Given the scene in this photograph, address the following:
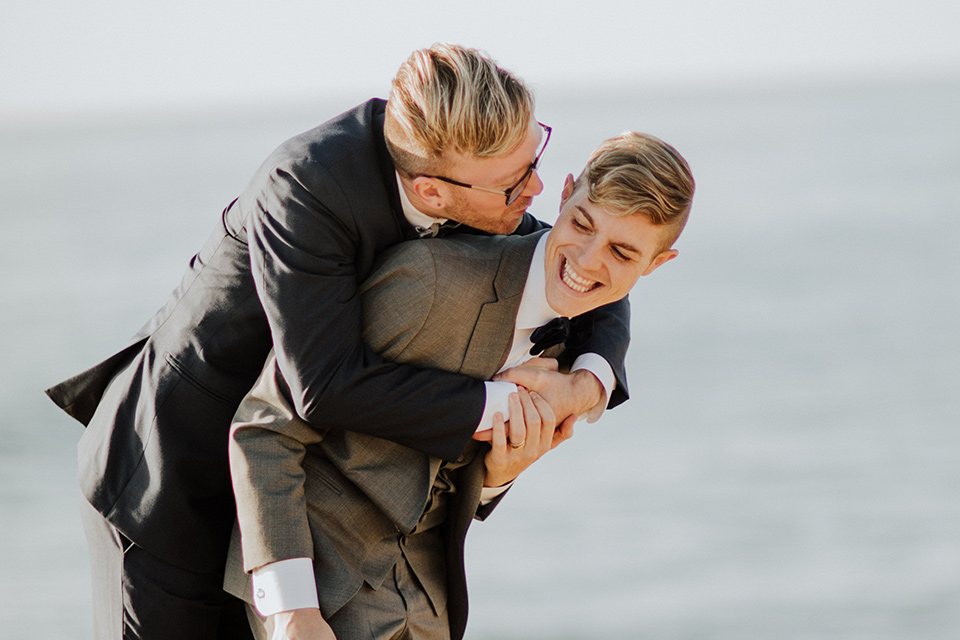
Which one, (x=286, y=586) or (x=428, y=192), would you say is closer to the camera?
(x=286, y=586)

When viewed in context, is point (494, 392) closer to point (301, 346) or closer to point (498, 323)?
point (498, 323)

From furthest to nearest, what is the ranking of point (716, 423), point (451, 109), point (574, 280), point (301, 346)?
point (716, 423) → point (574, 280) → point (451, 109) → point (301, 346)

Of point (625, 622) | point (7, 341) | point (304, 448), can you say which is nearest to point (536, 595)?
point (625, 622)

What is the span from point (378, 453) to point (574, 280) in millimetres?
671

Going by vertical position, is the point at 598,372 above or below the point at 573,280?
below

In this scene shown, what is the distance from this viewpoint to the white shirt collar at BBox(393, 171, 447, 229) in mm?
2871

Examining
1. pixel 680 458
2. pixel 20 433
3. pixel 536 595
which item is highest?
pixel 680 458

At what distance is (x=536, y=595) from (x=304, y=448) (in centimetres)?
1247

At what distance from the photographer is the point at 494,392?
9.44ft

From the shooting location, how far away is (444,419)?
2777mm

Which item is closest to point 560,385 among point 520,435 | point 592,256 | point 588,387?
point 588,387

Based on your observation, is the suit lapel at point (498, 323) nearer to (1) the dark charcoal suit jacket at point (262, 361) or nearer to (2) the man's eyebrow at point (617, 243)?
(1) the dark charcoal suit jacket at point (262, 361)

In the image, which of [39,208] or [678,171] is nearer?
[678,171]

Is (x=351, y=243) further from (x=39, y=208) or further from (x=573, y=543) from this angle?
(x=39, y=208)
